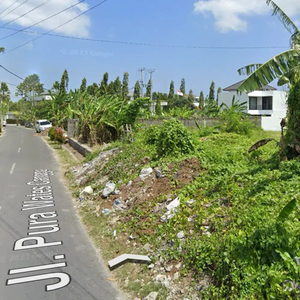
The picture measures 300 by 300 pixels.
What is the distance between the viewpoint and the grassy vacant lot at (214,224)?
12.8 feet

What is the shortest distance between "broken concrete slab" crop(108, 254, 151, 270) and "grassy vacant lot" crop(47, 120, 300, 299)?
0.13 meters

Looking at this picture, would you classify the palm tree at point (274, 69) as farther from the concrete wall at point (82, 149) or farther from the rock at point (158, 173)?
the concrete wall at point (82, 149)

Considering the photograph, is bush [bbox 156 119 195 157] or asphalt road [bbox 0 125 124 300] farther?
bush [bbox 156 119 195 157]

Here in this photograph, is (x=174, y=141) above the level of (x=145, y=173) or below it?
above

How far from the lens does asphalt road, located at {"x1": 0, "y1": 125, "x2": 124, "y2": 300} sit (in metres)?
4.64

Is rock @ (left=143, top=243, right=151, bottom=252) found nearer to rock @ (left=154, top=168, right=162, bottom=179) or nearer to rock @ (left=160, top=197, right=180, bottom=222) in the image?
rock @ (left=160, top=197, right=180, bottom=222)

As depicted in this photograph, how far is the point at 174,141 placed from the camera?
973 centimetres

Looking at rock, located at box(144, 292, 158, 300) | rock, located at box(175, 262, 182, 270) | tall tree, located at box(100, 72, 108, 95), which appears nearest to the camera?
rock, located at box(144, 292, 158, 300)

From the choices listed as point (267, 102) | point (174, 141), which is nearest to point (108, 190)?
point (174, 141)

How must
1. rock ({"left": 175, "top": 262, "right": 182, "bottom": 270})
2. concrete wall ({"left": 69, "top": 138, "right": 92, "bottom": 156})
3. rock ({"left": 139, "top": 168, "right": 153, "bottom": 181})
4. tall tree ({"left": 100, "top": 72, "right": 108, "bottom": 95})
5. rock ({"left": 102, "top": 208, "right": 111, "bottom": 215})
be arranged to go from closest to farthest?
rock ({"left": 175, "top": 262, "right": 182, "bottom": 270})
rock ({"left": 102, "top": 208, "right": 111, "bottom": 215})
rock ({"left": 139, "top": 168, "right": 153, "bottom": 181})
concrete wall ({"left": 69, "top": 138, "right": 92, "bottom": 156})
tall tree ({"left": 100, "top": 72, "right": 108, "bottom": 95})

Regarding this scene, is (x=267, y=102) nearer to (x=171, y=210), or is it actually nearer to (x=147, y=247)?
(x=171, y=210)

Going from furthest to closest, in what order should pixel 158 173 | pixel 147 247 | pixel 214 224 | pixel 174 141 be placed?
1. pixel 174 141
2. pixel 158 173
3. pixel 147 247
4. pixel 214 224

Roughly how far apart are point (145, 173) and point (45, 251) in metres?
3.59

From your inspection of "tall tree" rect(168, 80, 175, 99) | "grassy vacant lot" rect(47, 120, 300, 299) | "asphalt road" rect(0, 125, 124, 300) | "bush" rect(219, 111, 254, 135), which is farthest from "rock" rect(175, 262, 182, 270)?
"tall tree" rect(168, 80, 175, 99)
